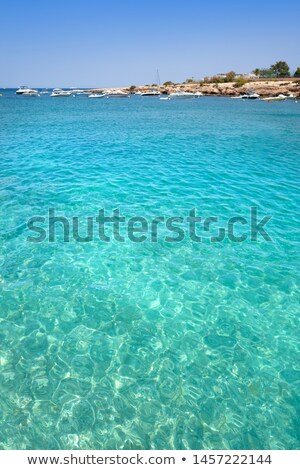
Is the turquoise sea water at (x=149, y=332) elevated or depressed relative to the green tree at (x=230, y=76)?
depressed

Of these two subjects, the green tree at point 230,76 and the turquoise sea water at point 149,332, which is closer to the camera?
the turquoise sea water at point 149,332

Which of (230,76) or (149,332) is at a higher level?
(230,76)

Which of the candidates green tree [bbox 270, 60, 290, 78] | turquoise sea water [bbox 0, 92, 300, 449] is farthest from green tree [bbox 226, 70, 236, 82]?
turquoise sea water [bbox 0, 92, 300, 449]

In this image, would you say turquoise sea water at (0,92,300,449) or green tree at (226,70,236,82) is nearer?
turquoise sea water at (0,92,300,449)

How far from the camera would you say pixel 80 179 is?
2147 cm

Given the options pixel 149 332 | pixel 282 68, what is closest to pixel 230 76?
pixel 282 68

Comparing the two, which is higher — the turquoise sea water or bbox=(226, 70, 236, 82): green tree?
bbox=(226, 70, 236, 82): green tree

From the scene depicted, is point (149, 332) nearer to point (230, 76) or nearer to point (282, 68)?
point (230, 76)

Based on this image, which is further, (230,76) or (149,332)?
(230,76)

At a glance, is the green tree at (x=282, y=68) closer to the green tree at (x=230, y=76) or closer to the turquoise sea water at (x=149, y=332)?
the green tree at (x=230, y=76)

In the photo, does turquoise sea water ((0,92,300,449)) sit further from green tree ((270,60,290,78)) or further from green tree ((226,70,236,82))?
green tree ((270,60,290,78))

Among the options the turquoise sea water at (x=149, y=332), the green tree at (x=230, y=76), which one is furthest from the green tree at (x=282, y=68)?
the turquoise sea water at (x=149, y=332)

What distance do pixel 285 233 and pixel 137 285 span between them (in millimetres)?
8413
